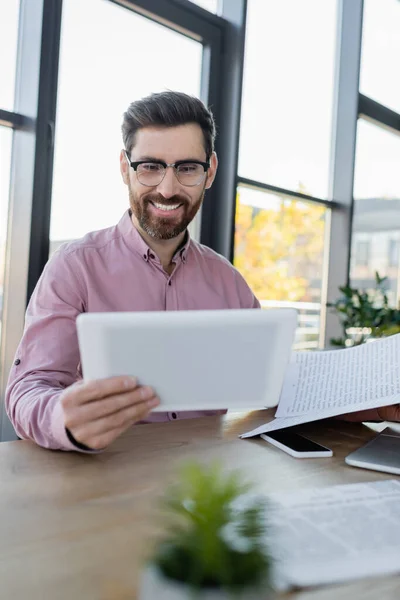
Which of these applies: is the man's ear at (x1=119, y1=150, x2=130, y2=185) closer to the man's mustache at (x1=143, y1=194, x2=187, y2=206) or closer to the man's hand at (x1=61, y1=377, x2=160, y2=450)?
the man's mustache at (x1=143, y1=194, x2=187, y2=206)

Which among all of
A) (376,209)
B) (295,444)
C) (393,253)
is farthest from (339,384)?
(393,253)

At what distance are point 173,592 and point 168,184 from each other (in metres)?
1.31

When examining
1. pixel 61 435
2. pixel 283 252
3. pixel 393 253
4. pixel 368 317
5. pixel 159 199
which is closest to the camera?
pixel 61 435

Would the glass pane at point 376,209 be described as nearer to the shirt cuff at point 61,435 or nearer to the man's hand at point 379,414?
the man's hand at point 379,414

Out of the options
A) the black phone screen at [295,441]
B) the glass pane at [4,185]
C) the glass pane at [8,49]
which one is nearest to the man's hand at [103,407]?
the black phone screen at [295,441]

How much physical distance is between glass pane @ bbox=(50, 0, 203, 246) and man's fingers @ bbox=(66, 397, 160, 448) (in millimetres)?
1558

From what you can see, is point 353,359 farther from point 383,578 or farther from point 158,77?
point 158,77

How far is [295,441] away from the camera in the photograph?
100 centimetres

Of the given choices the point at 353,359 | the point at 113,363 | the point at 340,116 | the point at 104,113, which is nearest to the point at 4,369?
the point at 104,113

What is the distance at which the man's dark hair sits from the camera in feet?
4.95

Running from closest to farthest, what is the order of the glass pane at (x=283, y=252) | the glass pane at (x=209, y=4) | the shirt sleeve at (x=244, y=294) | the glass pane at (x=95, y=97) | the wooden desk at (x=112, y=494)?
the wooden desk at (x=112, y=494) < the shirt sleeve at (x=244, y=294) < the glass pane at (x=95, y=97) < the glass pane at (x=209, y=4) < the glass pane at (x=283, y=252)

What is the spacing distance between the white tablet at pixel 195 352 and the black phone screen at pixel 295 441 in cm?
22

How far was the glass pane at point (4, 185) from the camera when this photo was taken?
218cm

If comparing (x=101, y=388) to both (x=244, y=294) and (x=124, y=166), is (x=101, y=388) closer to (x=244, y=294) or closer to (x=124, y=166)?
(x=124, y=166)
